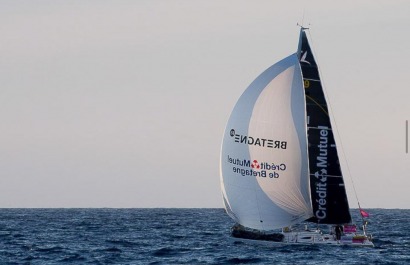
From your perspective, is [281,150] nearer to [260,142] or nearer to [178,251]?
[260,142]

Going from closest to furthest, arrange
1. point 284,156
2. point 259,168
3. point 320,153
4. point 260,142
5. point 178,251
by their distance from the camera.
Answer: point 260,142
point 259,168
point 284,156
point 320,153
point 178,251

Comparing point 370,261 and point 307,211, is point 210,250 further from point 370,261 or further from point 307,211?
point 370,261

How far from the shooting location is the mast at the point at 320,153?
61969 mm

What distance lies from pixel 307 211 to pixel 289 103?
5945mm

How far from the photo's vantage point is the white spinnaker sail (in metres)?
61.3

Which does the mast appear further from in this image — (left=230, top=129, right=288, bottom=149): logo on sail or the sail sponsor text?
the sail sponsor text

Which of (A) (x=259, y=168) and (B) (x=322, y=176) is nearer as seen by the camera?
(A) (x=259, y=168)

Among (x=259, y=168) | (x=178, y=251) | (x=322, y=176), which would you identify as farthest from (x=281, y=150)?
(x=178, y=251)

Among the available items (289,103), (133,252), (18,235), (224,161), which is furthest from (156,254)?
(18,235)

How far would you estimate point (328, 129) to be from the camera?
2454 inches

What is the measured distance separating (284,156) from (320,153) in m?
2.10

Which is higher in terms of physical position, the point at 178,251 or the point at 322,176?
the point at 322,176

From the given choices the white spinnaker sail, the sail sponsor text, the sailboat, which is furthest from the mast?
the sail sponsor text

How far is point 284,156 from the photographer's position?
61.6 meters
